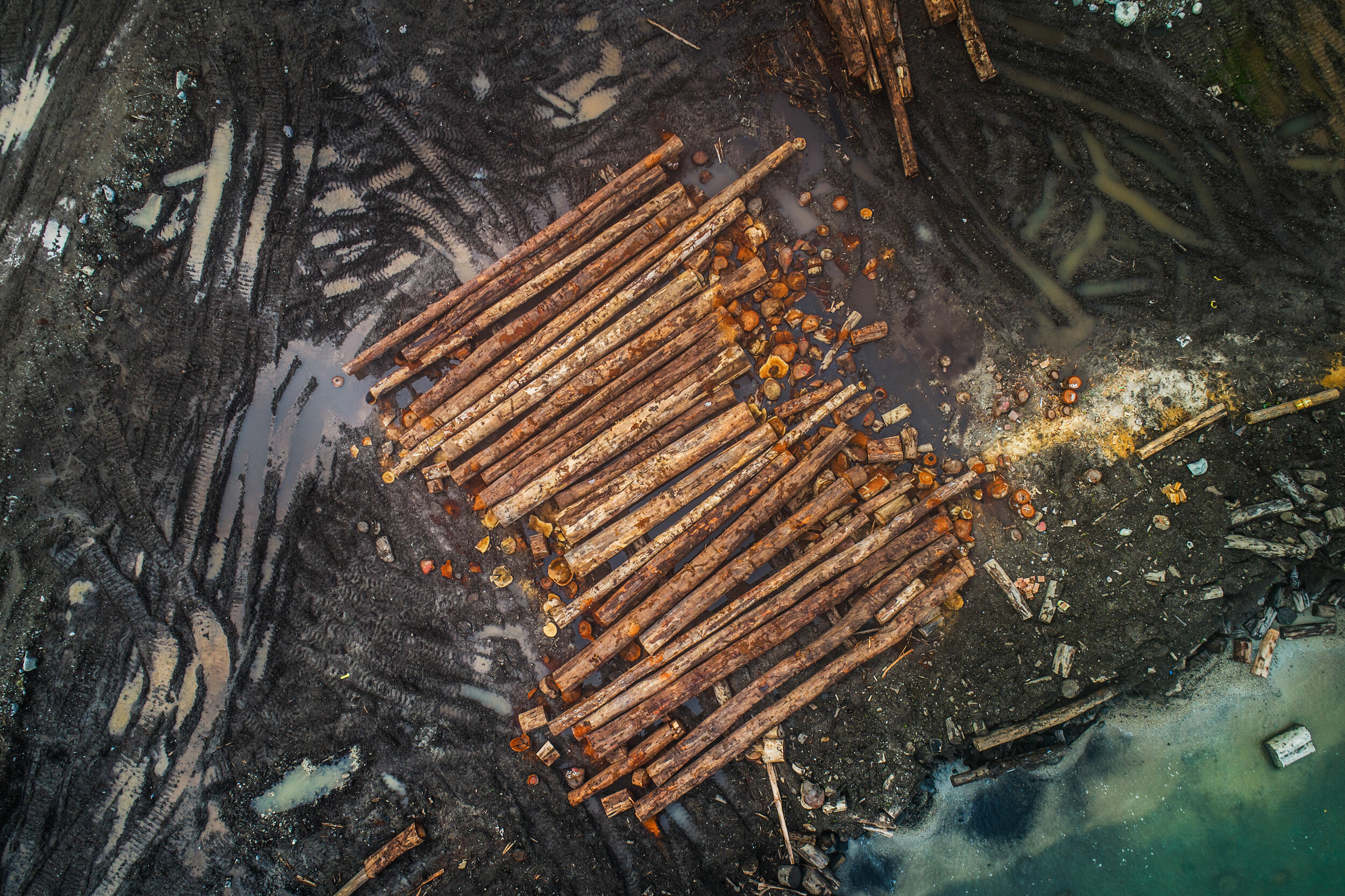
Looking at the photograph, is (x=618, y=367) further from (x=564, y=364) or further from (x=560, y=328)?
(x=560, y=328)

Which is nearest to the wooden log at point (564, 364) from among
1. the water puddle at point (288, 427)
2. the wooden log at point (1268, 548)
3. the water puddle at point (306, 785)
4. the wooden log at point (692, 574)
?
the water puddle at point (288, 427)

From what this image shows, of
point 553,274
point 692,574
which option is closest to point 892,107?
point 553,274

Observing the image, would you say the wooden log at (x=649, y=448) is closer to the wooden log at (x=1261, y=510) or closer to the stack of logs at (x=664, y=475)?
the stack of logs at (x=664, y=475)

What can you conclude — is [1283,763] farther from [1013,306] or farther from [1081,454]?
[1013,306]

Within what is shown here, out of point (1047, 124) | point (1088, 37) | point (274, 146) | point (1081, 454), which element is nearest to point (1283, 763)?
point (1081, 454)

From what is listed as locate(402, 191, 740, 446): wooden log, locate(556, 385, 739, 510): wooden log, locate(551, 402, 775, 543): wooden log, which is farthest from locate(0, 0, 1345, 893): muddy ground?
locate(556, 385, 739, 510): wooden log

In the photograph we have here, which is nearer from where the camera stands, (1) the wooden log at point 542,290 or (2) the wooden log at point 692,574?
(2) the wooden log at point 692,574
